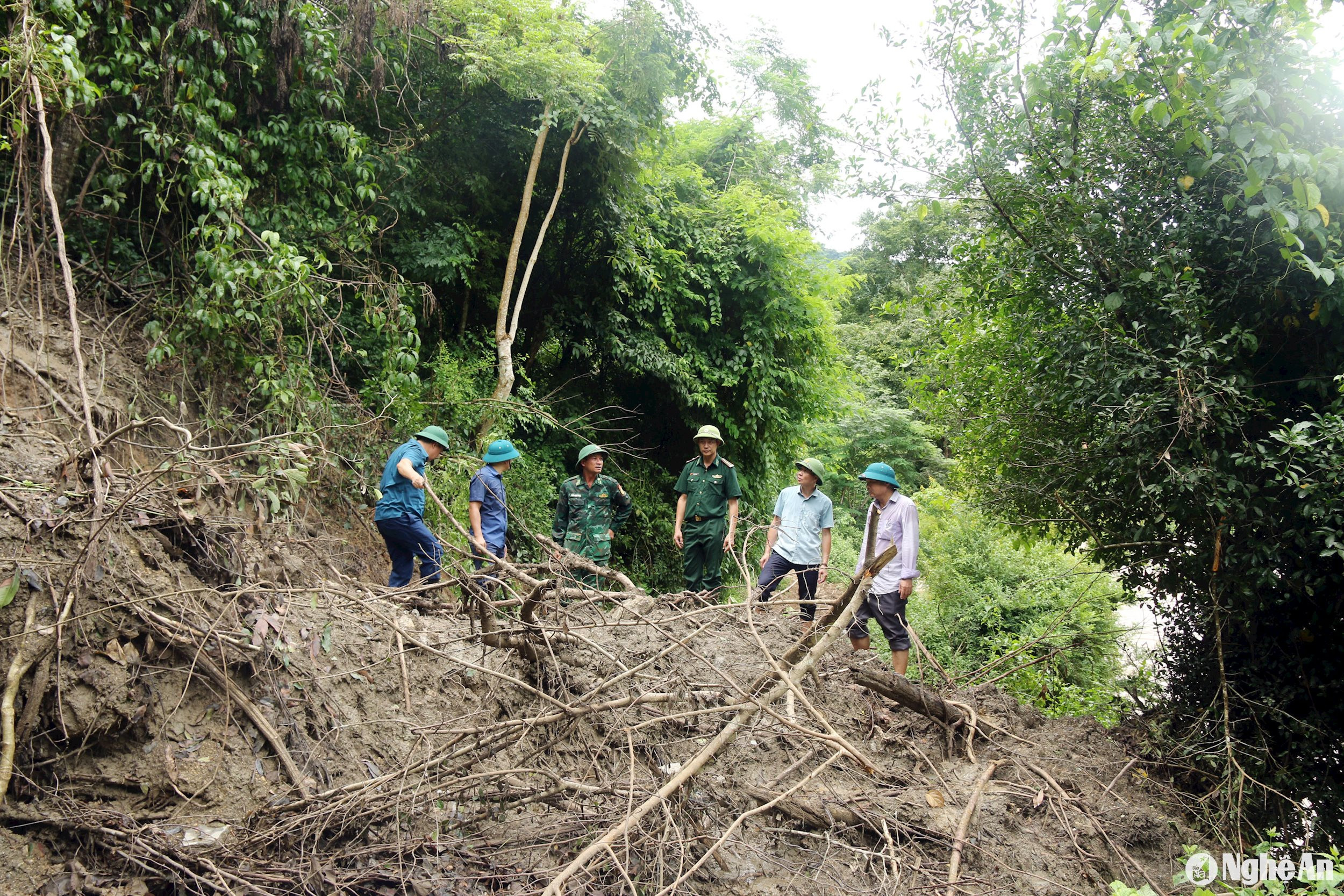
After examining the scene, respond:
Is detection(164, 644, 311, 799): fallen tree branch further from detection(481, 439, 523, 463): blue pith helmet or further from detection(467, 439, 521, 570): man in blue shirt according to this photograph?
detection(481, 439, 523, 463): blue pith helmet

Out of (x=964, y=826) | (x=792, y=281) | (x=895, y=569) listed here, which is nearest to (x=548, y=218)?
(x=792, y=281)

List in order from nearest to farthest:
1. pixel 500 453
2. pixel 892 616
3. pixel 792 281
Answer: pixel 892 616 → pixel 500 453 → pixel 792 281

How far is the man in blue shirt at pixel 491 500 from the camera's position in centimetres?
570

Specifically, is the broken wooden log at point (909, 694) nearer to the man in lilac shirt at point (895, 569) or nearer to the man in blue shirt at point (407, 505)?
the man in lilac shirt at point (895, 569)

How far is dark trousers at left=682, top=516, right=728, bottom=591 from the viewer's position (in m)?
7.00

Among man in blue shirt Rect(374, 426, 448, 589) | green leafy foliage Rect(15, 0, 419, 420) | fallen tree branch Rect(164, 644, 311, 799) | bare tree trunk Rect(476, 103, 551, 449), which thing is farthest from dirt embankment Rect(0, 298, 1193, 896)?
bare tree trunk Rect(476, 103, 551, 449)

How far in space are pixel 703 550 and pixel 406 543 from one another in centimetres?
261

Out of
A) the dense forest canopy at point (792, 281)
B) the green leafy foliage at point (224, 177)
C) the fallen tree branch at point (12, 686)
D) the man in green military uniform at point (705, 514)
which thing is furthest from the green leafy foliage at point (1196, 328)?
the fallen tree branch at point (12, 686)

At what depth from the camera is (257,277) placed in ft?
19.9

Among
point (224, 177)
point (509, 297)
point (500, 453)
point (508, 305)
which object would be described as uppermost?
point (224, 177)

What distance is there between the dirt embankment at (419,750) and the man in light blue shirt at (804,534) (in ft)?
4.24

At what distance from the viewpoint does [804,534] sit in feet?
19.4

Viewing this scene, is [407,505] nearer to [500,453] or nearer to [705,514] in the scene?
[500,453]

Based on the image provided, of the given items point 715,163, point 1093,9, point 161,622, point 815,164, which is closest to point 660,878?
point 161,622
